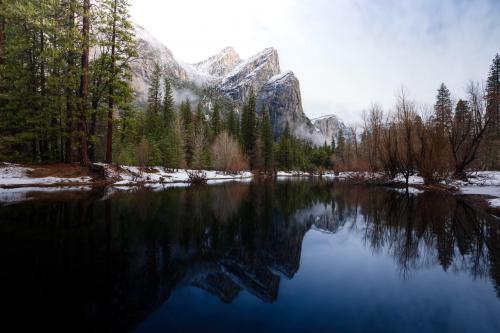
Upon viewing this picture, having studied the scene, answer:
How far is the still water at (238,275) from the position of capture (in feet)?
11.3

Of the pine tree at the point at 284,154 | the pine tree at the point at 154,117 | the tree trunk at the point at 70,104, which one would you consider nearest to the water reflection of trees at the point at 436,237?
the tree trunk at the point at 70,104

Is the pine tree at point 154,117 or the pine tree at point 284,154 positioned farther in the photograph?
the pine tree at point 284,154

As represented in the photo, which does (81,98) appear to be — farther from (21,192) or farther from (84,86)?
(21,192)

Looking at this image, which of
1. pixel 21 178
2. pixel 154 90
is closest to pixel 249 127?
pixel 154 90

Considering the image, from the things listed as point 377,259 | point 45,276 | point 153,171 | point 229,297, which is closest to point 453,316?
point 377,259

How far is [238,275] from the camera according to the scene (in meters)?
5.10

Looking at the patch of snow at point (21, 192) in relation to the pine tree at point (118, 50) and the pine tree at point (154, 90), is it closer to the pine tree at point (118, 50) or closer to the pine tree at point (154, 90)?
the pine tree at point (118, 50)

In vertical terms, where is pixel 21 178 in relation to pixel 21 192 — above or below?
above

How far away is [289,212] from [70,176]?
52.6 ft

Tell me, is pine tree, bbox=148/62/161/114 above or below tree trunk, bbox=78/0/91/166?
above

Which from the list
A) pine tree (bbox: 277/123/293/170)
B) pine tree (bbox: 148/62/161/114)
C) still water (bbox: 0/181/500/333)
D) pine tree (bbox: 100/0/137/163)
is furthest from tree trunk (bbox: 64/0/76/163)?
pine tree (bbox: 277/123/293/170)

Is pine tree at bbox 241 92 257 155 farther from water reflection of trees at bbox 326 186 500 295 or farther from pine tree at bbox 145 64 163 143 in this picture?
water reflection of trees at bbox 326 186 500 295

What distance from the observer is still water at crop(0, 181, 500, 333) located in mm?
3455

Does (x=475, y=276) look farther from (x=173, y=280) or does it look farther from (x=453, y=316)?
(x=173, y=280)
